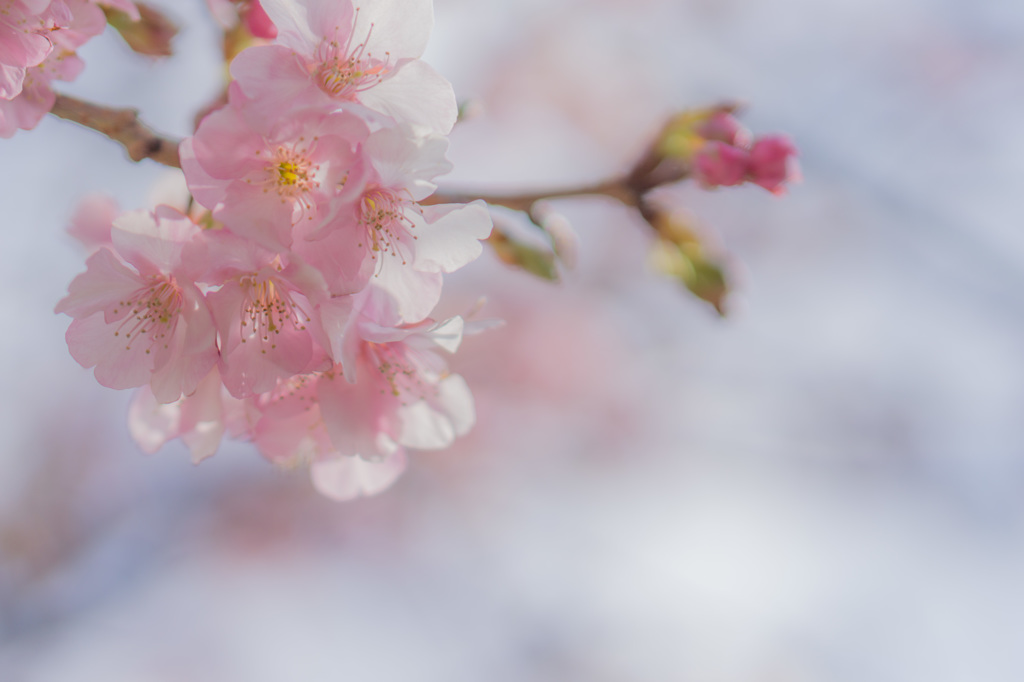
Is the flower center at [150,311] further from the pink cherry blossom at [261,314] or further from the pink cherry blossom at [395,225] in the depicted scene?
the pink cherry blossom at [395,225]

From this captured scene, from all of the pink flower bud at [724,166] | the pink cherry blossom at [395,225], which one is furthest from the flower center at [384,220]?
the pink flower bud at [724,166]

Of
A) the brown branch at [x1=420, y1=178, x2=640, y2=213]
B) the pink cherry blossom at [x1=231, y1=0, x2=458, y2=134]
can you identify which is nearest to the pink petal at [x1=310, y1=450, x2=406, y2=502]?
the brown branch at [x1=420, y1=178, x2=640, y2=213]

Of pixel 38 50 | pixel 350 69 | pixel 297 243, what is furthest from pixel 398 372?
pixel 38 50

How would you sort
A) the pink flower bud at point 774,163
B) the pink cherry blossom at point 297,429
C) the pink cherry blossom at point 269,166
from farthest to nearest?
the pink flower bud at point 774,163 < the pink cherry blossom at point 297,429 < the pink cherry blossom at point 269,166

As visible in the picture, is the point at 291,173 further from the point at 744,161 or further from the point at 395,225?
the point at 744,161

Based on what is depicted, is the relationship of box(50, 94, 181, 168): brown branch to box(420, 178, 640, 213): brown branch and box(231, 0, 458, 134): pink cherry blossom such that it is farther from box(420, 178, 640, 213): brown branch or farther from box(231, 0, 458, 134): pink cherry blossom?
box(420, 178, 640, 213): brown branch
